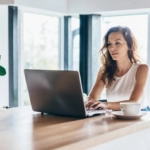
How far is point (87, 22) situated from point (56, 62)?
670 mm

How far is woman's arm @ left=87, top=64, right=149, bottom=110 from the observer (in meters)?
1.82

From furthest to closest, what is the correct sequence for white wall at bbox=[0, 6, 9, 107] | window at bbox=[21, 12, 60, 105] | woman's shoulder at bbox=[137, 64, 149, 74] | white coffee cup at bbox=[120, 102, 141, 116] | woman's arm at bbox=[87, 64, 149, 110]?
window at bbox=[21, 12, 60, 105], white wall at bbox=[0, 6, 9, 107], woman's shoulder at bbox=[137, 64, 149, 74], woman's arm at bbox=[87, 64, 149, 110], white coffee cup at bbox=[120, 102, 141, 116]

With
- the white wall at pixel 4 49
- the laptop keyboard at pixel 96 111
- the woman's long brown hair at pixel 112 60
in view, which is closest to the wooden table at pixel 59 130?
the laptop keyboard at pixel 96 111

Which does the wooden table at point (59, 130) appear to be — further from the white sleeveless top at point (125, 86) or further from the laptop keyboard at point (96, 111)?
the white sleeveless top at point (125, 86)

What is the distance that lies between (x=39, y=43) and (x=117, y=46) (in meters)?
1.82

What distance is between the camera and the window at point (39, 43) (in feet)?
12.5

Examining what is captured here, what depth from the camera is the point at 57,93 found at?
1695mm

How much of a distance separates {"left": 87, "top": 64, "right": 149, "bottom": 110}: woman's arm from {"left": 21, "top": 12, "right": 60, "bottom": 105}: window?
181cm

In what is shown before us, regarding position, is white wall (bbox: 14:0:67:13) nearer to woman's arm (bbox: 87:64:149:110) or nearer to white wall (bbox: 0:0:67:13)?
white wall (bbox: 0:0:67:13)

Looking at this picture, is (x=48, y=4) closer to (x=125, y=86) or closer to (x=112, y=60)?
(x=112, y=60)

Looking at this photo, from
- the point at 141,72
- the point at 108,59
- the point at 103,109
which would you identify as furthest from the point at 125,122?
the point at 108,59

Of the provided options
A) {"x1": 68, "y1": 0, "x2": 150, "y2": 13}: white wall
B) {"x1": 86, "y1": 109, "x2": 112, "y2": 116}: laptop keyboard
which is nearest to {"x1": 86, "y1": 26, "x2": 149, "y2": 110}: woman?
{"x1": 86, "y1": 109, "x2": 112, "y2": 116}: laptop keyboard

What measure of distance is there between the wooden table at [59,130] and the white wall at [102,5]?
2.12 metres

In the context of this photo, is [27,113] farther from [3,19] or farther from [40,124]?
[3,19]
